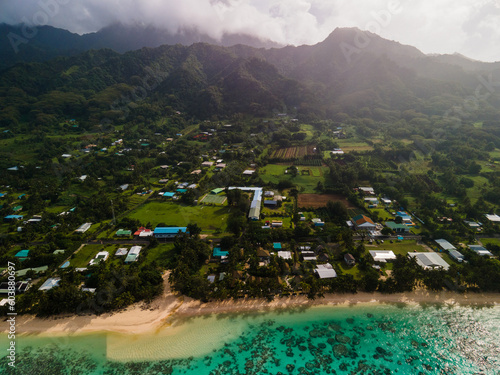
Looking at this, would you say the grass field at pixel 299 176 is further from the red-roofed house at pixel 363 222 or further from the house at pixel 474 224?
the house at pixel 474 224

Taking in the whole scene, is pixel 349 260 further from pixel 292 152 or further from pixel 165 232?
pixel 292 152

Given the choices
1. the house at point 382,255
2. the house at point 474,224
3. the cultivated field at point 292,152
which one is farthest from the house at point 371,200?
the cultivated field at point 292,152

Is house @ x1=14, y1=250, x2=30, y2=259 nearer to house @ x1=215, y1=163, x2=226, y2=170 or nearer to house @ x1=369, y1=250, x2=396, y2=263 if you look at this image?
house @ x1=215, y1=163, x2=226, y2=170

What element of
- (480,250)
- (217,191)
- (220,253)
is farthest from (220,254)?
(480,250)

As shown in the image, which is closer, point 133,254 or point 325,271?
point 325,271

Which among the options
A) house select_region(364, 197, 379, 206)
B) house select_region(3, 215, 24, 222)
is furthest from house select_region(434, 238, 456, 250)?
house select_region(3, 215, 24, 222)

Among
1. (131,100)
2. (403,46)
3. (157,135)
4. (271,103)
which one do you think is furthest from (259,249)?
(403,46)

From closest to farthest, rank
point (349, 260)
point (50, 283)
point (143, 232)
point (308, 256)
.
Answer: point (50, 283) < point (349, 260) < point (308, 256) < point (143, 232)
